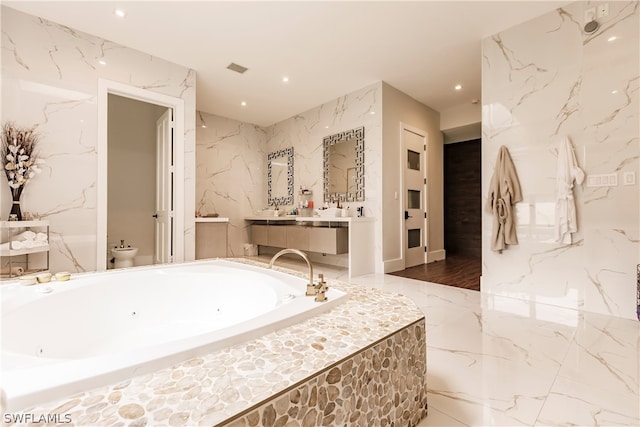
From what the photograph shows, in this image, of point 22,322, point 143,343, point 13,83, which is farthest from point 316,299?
point 13,83

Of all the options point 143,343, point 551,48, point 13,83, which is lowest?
point 143,343

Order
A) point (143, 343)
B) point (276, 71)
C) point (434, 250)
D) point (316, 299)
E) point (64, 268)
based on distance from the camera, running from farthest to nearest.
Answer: point (434, 250)
point (276, 71)
point (64, 268)
point (143, 343)
point (316, 299)

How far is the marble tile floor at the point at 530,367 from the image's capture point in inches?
49.1

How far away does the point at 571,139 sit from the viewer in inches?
100.0

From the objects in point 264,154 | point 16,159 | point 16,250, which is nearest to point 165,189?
point 16,159

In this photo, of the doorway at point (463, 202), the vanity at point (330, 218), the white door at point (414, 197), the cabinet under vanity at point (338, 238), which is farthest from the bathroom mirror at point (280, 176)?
the doorway at point (463, 202)

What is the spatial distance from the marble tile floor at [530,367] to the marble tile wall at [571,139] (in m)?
0.29

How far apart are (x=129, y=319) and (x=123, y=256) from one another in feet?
8.52

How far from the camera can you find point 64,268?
109 inches

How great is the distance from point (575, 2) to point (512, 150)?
134cm

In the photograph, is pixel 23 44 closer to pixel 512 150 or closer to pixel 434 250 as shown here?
pixel 512 150

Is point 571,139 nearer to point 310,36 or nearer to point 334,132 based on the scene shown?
point 310,36

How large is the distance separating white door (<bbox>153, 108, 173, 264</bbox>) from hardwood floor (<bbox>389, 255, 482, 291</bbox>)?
3.07 metres

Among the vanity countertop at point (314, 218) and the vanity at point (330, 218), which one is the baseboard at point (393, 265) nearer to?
the vanity at point (330, 218)
